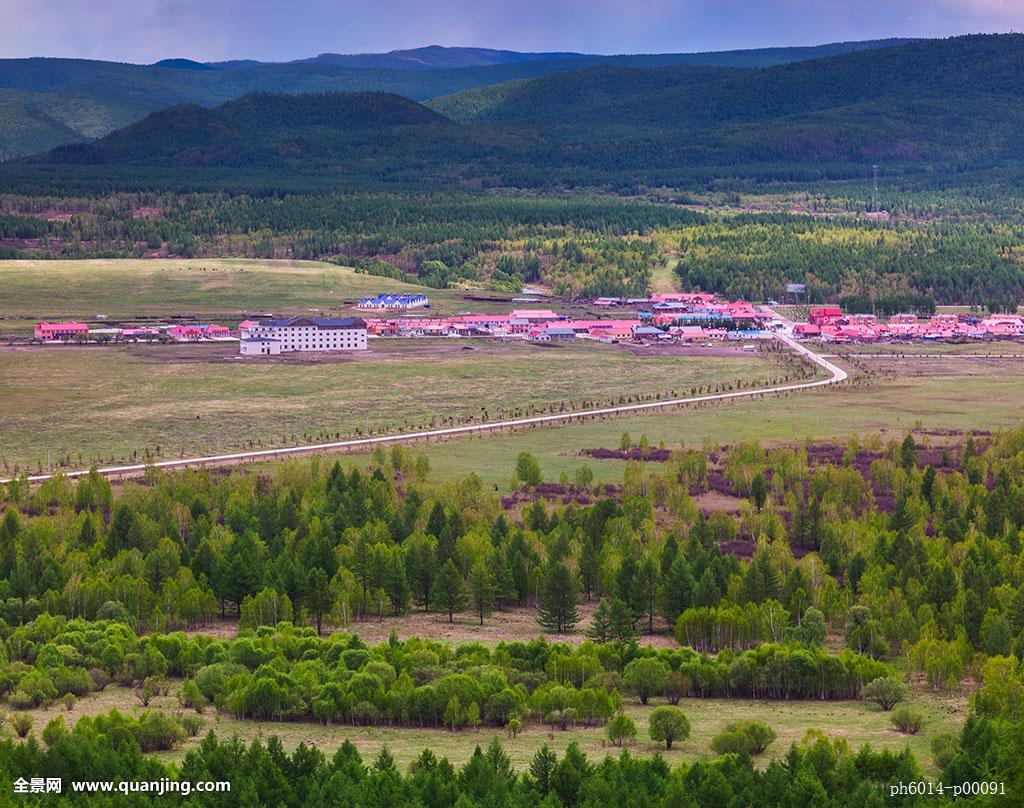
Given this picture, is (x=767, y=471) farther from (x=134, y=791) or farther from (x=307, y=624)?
(x=134, y=791)

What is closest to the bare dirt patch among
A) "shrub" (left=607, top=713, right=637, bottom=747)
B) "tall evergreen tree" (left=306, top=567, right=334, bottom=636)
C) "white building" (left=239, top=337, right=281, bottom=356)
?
"tall evergreen tree" (left=306, top=567, right=334, bottom=636)

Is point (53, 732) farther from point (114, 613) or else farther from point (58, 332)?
point (58, 332)

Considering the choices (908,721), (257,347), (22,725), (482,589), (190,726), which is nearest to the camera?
(22,725)

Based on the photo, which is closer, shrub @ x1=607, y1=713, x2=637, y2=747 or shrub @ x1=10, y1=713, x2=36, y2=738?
shrub @ x1=607, y1=713, x2=637, y2=747

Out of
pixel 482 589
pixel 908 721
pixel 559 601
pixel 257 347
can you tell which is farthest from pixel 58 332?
pixel 908 721

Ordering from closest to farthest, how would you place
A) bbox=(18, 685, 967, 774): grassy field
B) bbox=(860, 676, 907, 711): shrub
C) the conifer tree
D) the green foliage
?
bbox=(18, 685, 967, 774): grassy field
bbox=(860, 676, 907, 711): shrub
the conifer tree
the green foliage

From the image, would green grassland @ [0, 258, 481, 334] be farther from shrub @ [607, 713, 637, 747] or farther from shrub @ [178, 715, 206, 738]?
shrub @ [607, 713, 637, 747]

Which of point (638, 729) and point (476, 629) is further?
point (476, 629)

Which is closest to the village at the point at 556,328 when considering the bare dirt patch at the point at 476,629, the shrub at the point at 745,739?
the bare dirt patch at the point at 476,629
